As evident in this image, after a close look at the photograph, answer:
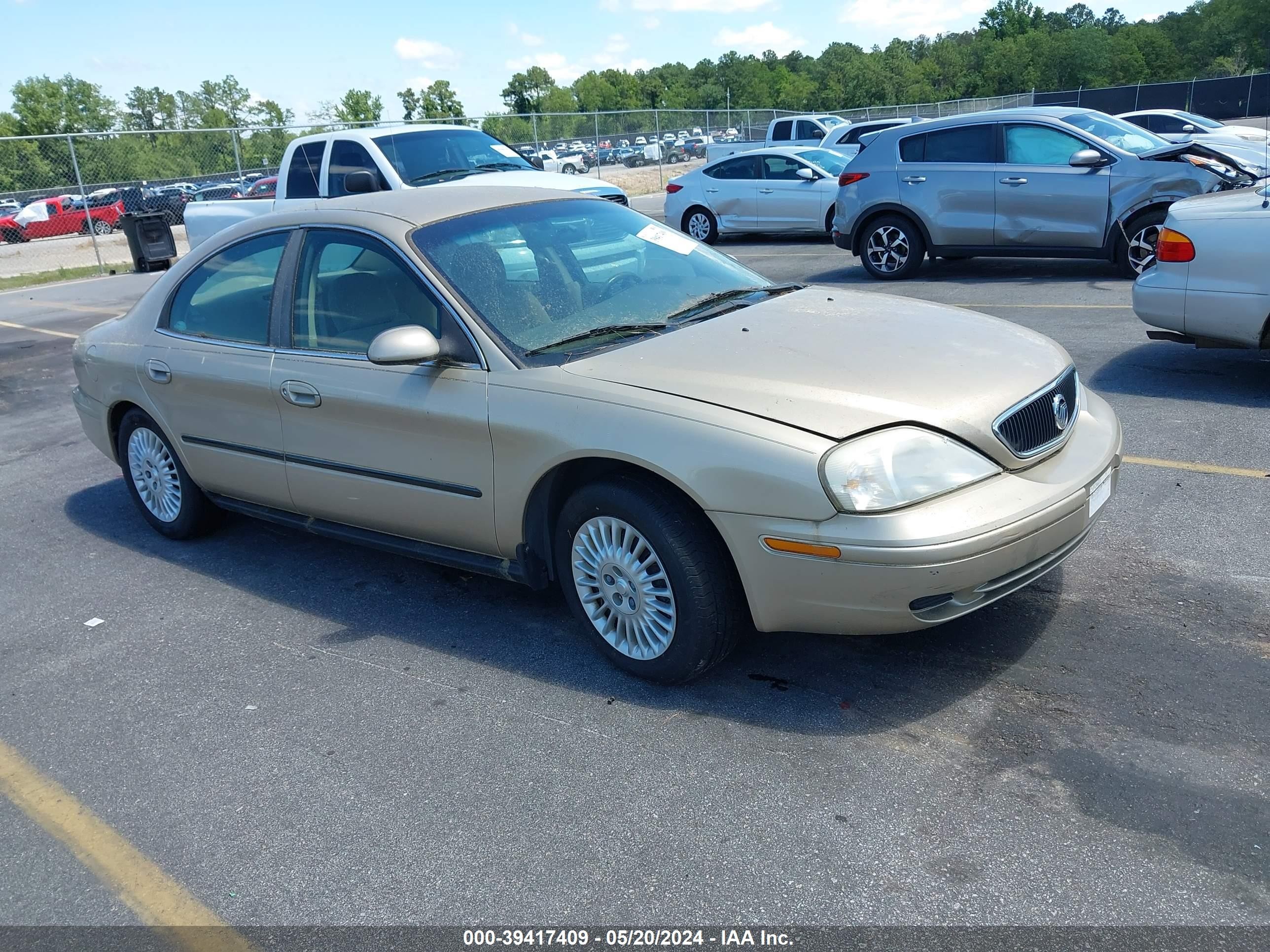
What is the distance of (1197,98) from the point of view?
55844mm

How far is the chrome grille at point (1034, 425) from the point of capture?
136 inches

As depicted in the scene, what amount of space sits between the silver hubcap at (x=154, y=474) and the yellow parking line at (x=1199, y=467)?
490 centimetres

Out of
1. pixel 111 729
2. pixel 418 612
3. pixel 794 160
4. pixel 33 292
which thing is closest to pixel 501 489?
pixel 418 612

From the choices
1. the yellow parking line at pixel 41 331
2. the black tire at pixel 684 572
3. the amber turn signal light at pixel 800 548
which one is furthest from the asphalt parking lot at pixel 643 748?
the yellow parking line at pixel 41 331

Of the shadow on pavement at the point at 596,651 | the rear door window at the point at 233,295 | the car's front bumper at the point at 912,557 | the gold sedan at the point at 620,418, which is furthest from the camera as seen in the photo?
the rear door window at the point at 233,295

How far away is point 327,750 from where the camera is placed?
138 inches

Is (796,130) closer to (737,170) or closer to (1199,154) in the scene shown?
(737,170)

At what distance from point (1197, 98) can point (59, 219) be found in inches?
2135

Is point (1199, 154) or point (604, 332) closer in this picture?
point (604, 332)

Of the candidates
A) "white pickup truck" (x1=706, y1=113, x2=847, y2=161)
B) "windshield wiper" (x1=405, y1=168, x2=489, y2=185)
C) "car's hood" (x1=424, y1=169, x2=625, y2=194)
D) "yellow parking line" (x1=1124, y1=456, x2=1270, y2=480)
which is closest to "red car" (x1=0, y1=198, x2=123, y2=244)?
"white pickup truck" (x1=706, y1=113, x2=847, y2=161)

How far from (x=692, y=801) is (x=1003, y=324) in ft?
7.67

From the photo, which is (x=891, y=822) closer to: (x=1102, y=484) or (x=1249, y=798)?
(x=1249, y=798)

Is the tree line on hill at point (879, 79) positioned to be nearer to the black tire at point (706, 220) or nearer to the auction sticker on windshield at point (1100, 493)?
the black tire at point (706, 220)

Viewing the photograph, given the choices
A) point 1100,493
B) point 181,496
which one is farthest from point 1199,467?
point 181,496
